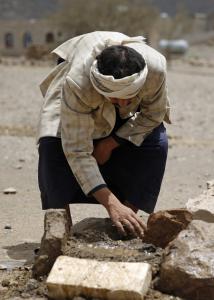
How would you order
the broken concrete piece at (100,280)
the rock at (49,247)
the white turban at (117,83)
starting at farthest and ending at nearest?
the rock at (49,247) < the white turban at (117,83) < the broken concrete piece at (100,280)

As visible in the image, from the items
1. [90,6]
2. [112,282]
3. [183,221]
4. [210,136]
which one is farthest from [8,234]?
[90,6]

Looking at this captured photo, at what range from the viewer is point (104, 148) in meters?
4.26

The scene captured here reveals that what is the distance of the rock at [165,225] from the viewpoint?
388 cm

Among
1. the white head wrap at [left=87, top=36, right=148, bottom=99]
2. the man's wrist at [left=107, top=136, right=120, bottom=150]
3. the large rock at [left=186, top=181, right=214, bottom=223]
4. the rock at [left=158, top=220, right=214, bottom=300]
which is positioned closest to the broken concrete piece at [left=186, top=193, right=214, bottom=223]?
the large rock at [left=186, top=181, right=214, bottom=223]

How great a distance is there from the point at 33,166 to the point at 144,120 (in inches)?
136

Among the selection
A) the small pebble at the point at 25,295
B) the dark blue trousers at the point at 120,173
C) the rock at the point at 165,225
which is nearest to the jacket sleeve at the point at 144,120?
the dark blue trousers at the point at 120,173

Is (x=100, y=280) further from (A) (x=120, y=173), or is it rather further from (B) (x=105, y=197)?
(A) (x=120, y=173)

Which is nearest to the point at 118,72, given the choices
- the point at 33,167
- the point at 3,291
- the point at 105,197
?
the point at 105,197

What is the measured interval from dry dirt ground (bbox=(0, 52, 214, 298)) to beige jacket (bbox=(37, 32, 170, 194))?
78 cm

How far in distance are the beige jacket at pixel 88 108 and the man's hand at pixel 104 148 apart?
5cm

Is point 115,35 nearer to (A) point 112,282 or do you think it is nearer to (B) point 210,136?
(A) point 112,282

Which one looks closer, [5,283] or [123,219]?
[5,283]

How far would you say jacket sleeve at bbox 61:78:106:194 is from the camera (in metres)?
3.87

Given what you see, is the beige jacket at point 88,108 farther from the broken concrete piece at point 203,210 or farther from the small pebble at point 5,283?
the small pebble at point 5,283
